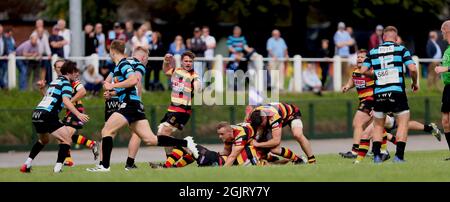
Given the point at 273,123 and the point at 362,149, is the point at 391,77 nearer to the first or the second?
the point at 362,149

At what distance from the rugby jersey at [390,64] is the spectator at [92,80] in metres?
13.8

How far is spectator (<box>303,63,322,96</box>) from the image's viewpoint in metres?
35.0

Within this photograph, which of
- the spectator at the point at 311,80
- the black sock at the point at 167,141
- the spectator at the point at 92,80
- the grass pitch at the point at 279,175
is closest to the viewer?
the grass pitch at the point at 279,175

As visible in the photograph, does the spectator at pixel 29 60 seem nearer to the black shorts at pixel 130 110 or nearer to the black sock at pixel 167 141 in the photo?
the black sock at pixel 167 141

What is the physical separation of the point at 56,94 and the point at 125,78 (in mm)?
1691

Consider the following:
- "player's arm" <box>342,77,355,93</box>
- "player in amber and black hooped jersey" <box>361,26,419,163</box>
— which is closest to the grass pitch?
"player in amber and black hooped jersey" <box>361,26,419,163</box>

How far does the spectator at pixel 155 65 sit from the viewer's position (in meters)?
33.0

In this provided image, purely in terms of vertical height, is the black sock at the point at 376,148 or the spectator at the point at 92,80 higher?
the spectator at the point at 92,80

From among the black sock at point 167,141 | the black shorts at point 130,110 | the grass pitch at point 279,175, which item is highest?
the black shorts at point 130,110

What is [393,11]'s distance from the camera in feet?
151

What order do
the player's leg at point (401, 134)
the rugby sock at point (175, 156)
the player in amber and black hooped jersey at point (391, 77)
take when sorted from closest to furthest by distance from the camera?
the player in amber and black hooped jersey at point (391, 77) → the player's leg at point (401, 134) → the rugby sock at point (175, 156)

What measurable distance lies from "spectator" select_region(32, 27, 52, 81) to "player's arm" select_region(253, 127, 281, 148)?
11.5m

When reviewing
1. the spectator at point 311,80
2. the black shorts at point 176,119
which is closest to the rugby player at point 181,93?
the black shorts at point 176,119
